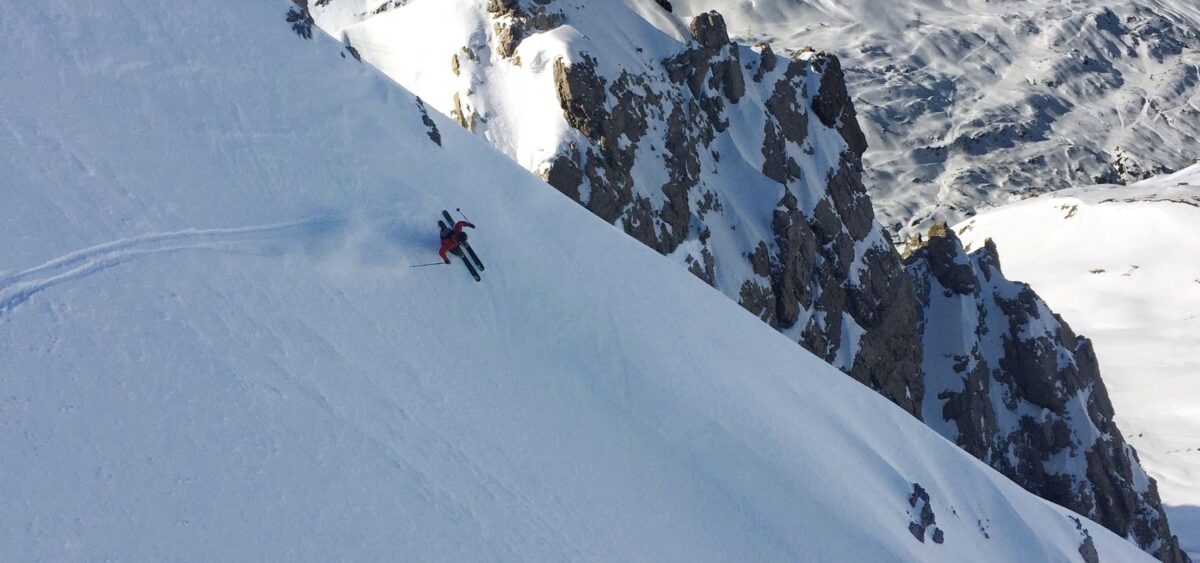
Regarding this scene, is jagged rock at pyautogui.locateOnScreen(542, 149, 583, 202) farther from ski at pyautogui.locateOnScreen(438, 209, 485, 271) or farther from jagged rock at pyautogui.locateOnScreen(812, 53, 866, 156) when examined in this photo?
jagged rock at pyautogui.locateOnScreen(812, 53, 866, 156)

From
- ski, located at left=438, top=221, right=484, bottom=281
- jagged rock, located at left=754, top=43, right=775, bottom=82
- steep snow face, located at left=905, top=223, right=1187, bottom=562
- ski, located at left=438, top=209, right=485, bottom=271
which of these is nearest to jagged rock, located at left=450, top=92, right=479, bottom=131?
jagged rock, located at left=754, top=43, right=775, bottom=82

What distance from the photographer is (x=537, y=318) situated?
17.2 metres

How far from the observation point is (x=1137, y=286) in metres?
76.4

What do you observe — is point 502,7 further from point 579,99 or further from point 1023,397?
point 1023,397

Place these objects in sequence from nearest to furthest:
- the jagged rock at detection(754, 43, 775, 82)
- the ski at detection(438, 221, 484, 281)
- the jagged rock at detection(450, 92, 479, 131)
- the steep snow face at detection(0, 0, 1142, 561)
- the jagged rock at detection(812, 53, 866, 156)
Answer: the steep snow face at detection(0, 0, 1142, 561) < the ski at detection(438, 221, 484, 281) < the jagged rock at detection(450, 92, 479, 131) < the jagged rock at detection(754, 43, 775, 82) < the jagged rock at detection(812, 53, 866, 156)

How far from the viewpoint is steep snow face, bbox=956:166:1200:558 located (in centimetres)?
6266

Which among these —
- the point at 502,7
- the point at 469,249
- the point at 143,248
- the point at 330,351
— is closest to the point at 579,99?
the point at 502,7

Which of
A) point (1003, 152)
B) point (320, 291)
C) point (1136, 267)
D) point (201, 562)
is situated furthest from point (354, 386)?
point (1003, 152)

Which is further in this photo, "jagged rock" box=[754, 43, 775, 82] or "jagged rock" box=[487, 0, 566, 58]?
"jagged rock" box=[754, 43, 775, 82]

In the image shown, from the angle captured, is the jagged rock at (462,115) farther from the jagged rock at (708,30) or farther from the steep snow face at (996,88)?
the steep snow face at (996,88)

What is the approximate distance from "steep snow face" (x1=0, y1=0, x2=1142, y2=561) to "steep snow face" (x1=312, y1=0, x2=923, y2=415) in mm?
13304

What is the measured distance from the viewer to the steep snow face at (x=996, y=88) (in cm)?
9056

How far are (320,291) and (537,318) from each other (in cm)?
407

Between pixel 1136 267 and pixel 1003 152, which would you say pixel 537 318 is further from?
pixel 1003 152
